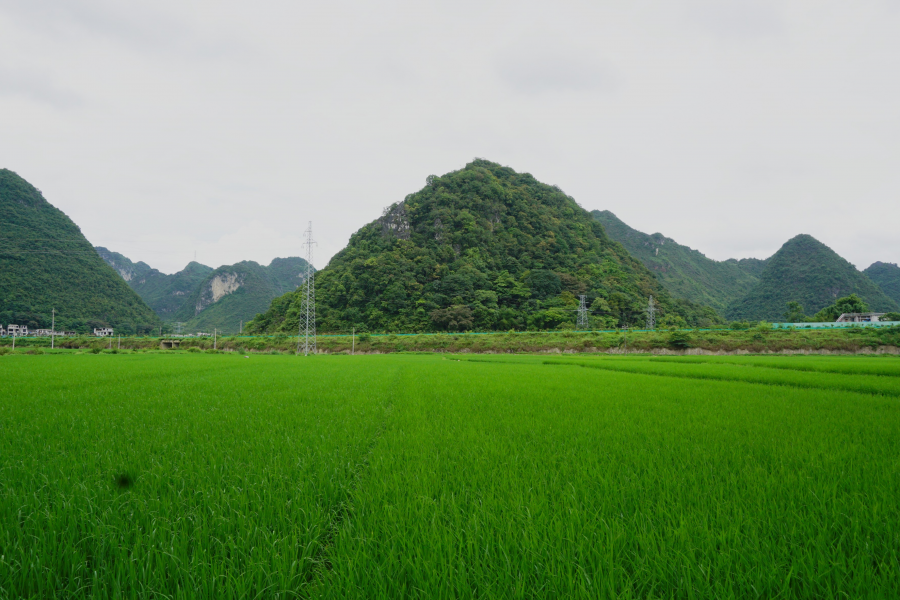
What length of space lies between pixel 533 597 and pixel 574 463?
157cm

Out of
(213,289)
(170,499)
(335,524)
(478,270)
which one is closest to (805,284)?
(478,270)

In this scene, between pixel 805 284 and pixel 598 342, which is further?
pixel 805 284

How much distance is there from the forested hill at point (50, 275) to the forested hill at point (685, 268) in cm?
13644

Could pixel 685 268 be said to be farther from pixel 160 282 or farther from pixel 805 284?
pixel 160 282

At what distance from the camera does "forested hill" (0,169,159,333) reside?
208 ft

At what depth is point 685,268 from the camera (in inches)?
5143

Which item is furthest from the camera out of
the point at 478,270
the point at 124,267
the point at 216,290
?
the point at 124,267

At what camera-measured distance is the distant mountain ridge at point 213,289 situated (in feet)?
378

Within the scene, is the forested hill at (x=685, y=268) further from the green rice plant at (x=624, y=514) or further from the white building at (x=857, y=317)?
the green rice plant at (x=624, y=514)

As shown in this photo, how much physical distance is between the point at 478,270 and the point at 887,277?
131 meters

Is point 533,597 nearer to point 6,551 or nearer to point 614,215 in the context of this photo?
point 6,551

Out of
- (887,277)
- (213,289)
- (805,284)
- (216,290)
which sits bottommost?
(805,284)

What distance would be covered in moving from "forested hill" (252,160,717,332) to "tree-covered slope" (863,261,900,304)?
69249mm

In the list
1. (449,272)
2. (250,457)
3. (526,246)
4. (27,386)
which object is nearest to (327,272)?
(449,272)
